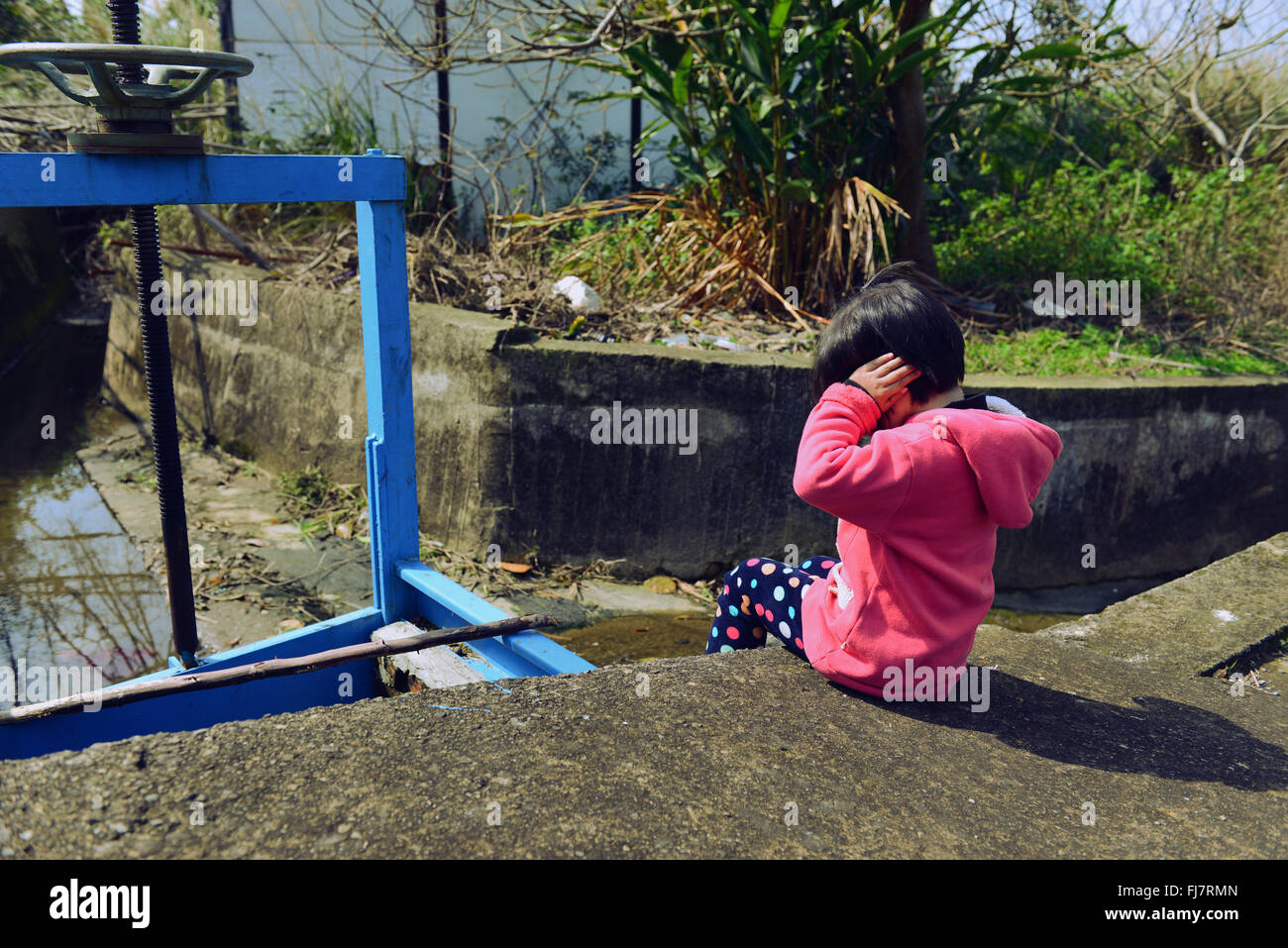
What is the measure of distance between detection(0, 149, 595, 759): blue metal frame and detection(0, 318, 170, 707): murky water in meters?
0.99

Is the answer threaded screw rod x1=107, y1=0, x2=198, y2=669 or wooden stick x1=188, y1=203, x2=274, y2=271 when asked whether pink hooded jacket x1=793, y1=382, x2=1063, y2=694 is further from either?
wooden stick x1=188, y1=203, x2=274, y2=271

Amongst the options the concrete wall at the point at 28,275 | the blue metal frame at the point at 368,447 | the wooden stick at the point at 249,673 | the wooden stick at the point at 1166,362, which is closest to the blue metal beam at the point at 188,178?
the blue metal frame at the point at 368,447

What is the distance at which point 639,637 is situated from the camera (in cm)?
364

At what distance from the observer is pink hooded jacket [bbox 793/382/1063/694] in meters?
1.77

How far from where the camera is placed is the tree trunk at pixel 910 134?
5055mm

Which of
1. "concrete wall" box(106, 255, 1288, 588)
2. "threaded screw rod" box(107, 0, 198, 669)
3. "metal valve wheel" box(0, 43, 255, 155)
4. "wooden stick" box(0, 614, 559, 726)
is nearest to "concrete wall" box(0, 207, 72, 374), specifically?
"concrete wall" box(106, 255, 1288, 588)

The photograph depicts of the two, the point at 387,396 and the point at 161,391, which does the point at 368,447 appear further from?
the point at 161,391

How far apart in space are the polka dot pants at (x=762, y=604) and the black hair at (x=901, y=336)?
513mm

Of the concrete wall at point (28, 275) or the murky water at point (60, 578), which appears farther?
the concrete wall at point (28, 275)

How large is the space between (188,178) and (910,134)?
4057 millimetres

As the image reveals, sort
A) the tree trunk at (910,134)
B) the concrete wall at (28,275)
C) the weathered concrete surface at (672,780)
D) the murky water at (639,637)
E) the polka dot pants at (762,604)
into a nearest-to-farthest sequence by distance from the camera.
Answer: the weathered concrete surface at (672,780) → the polka dot pants at (762,604) → the murky water at (639,637) → the tree trunk at (910,134) → the concrete wall at (28,275)

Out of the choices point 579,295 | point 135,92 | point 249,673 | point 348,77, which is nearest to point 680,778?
point 249,673

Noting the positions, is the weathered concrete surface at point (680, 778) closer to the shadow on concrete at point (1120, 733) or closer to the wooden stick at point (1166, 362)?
the shadow on concrete at point (1120, 733)
